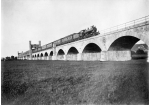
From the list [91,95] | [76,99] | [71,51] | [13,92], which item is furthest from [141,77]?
[71,51]

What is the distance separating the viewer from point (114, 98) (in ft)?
11.8

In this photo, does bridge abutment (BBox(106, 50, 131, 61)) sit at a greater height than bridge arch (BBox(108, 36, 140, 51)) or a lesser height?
lesser

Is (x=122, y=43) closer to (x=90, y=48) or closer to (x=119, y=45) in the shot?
(x=119, y=45)

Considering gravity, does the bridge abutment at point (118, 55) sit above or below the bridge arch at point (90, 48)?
below

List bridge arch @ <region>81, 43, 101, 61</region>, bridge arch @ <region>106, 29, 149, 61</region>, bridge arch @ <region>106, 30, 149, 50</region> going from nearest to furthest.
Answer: bridge arch @ <region>106, 30, 149, 50</region> < bridge arch @ <region>106, 29, 149, 61</region> < bridge arch @ <region>81, 43, 101, 61</region>

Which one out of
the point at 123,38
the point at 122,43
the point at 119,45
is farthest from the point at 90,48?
the point at 123,38

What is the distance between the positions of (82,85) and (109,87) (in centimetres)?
109

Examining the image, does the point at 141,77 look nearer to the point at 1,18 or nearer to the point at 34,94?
the point at 34,94

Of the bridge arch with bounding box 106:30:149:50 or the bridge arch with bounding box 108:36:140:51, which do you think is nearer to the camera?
the bridge arch with bounding box 106:30:149:50

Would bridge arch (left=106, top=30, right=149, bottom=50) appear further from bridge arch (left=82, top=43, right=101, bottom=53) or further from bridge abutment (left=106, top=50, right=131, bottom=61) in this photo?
bridge arch (left=82, top=43, right=101, bottom=53)

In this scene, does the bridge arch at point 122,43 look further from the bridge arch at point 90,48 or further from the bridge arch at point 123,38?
the bridge arch at point 90,48

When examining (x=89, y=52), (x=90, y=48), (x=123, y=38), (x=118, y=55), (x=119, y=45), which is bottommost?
(x=118, y=55)

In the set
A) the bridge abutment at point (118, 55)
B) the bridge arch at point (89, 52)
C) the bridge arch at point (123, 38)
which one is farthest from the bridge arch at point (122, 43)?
the bridge arch at point (89, 52)

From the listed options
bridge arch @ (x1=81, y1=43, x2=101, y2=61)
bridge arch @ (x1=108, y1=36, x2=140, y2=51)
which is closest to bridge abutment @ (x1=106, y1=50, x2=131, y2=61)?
bridge arch @ (x1=108, y1=36, x2=140, y2=51)
